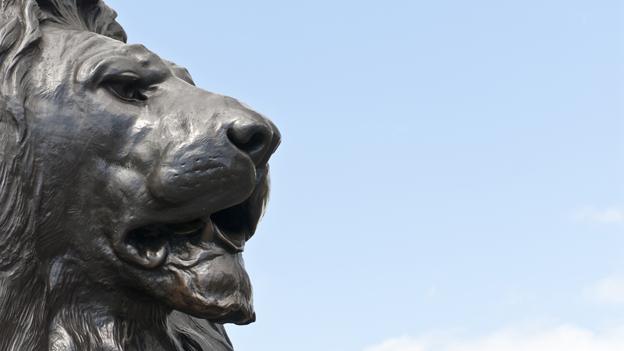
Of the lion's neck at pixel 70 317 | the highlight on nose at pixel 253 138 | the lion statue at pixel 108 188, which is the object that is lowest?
the lion's neck at pixel 70 317

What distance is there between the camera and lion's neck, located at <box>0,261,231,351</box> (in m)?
2.50

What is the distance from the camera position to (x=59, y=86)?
2.54m

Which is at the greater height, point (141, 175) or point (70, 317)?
point (141, 175)

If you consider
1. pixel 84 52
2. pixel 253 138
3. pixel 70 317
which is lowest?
pixel 70 317

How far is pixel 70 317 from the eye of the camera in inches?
101

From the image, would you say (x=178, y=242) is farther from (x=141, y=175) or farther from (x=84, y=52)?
(x=84, y=52)

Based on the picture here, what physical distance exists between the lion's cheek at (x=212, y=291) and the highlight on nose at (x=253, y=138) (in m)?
0.21

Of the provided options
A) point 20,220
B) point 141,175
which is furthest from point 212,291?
point 20,220

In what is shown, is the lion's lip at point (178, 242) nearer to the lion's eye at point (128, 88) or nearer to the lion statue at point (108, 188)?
the lion statue at point (108, 188)

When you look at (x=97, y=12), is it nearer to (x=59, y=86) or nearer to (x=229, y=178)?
(x=59, y=86)

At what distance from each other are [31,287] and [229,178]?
444mm

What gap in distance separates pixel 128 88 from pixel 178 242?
0.32 meters

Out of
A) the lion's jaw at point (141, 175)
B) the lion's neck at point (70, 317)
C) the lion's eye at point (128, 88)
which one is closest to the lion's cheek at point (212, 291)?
the lion's jaw at point (141, 175)

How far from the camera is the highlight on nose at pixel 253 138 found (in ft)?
8.20
